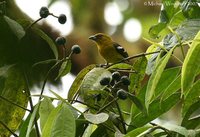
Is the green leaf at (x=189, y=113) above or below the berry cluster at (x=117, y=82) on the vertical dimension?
below

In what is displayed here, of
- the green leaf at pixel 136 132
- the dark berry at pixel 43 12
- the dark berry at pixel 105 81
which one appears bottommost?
the green leaf at pixel 136 132

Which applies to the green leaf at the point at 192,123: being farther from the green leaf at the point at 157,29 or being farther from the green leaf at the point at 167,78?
the green leaf at the point at 157,29

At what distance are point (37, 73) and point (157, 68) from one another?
2.86ft

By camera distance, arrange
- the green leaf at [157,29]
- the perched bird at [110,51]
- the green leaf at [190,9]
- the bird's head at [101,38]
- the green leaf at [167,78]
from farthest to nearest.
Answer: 1. the bird's head at [101,38]
2. the perched bird at [110,51]
3. the green leaf at [157,29]
4. the green leaf at [190,9]
5. the green leaf at [167,78]

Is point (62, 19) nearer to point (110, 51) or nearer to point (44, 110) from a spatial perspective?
point (44, 110)

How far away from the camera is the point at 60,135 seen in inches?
44.1

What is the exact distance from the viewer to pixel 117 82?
1.35m

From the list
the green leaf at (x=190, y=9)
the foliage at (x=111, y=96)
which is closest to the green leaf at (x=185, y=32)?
the foliage at (x=111, y=96)

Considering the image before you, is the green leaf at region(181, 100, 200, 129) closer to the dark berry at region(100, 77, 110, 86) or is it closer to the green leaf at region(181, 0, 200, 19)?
the dark berry at region(100, 77, 110, 86)

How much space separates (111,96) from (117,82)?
0.04 m

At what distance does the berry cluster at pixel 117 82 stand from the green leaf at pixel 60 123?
14 cm

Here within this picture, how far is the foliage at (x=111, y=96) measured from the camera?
3.91ft

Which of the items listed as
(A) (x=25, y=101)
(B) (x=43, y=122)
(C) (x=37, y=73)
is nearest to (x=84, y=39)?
(C) (x=37, y=73)

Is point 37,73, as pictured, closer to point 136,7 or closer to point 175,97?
point 175,97
